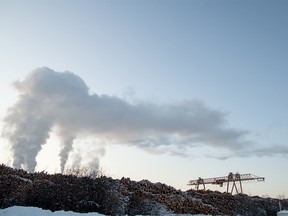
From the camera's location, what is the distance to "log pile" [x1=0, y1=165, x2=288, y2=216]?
43.1 ft

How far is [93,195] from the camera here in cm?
1431

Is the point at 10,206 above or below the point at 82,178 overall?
below

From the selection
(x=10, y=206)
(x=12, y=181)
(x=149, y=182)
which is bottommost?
(x=10, y=206)

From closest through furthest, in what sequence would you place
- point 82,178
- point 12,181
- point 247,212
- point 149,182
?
point 12,181
point 82,178
point 149,182
point 247,212

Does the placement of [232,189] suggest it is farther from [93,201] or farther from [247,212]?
[93,201]

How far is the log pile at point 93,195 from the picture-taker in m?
13.1

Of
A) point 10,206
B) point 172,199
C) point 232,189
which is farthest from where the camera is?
point 232,189

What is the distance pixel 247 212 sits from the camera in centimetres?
2078

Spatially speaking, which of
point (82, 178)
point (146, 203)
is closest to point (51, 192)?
point (82, 178)

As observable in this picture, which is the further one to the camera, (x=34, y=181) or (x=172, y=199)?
(x=172, y=199)

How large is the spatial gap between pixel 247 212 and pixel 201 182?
24.2 metres

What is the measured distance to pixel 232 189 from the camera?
136ft

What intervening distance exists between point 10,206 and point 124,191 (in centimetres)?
520

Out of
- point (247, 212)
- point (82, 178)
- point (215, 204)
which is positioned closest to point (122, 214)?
point (82, 178)
